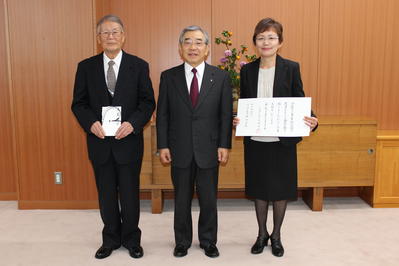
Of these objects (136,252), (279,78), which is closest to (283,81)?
(279,78)

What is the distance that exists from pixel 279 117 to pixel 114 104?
3.45ft

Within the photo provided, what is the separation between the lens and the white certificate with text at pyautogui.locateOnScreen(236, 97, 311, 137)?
2.56 meters

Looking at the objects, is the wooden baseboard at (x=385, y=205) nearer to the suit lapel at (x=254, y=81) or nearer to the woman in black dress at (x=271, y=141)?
the woman in black dress at (x=271, y=141)

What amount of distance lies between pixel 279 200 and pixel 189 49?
3.78 feet

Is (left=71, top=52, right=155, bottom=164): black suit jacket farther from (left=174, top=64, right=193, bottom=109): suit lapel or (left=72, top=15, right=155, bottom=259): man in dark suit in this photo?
(left=174, top=64, right=193, bottom=109): suit lapel

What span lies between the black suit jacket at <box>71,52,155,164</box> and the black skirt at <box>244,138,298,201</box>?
2.44ft

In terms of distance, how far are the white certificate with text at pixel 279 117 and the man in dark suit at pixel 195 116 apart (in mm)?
166

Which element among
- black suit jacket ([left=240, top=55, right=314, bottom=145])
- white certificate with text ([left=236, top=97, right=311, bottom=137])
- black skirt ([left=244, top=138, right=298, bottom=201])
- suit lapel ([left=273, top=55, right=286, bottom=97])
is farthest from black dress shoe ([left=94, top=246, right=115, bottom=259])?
suit lapel ([left=273, top=55, right=286, bottom=97])

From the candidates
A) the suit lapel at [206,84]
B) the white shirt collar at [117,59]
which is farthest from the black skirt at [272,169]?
the white shirt collar at [117,59]

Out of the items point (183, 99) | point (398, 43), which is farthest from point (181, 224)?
point (398, 43)

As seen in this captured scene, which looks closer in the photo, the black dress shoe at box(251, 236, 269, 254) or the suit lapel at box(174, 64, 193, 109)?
the suit lapel at box(174, 64, 193, 109)

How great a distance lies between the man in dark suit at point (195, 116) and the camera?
257 cm

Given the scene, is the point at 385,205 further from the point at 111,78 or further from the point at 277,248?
the point at 111,78

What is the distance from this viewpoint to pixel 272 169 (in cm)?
269
